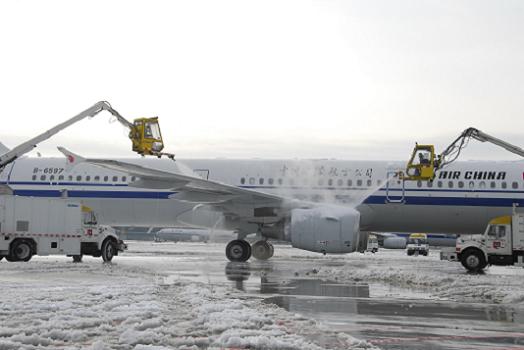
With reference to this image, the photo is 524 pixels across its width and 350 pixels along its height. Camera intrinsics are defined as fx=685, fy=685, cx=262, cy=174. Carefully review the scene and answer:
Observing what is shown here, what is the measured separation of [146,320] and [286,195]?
58.8 feet

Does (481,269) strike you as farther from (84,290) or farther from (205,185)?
(84,290)

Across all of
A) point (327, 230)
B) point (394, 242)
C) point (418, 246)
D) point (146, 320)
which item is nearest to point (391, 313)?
point (146, 320)

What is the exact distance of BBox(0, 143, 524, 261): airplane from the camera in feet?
78.2

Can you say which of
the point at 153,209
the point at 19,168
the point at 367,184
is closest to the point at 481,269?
the point at 367,184

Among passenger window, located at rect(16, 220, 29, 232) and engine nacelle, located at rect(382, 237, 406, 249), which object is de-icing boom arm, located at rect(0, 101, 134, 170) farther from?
engine nacelle, located at rect(382, 237, 406, 249)

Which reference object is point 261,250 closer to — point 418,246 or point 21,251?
point 21,251

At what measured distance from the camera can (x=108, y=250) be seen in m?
25.0

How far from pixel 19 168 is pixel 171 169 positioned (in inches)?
258

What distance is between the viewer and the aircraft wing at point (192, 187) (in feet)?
76.8

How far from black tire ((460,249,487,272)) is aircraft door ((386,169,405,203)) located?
473 centimetres

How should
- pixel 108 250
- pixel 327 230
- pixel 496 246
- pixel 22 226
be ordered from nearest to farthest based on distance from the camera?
pixel 496 246, pixel 327 230, pixel 22 226, pixel 108 250

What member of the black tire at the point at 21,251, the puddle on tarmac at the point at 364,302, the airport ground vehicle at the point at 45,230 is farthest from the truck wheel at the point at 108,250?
the puddle on tarmac at the point at 364,302

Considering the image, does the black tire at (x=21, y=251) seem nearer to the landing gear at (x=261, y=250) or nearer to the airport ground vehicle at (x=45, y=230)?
the airport ground vehicle at (x=45, y=230)

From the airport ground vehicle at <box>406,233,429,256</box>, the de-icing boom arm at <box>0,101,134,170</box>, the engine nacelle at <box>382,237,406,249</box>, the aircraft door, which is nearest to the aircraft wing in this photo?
the de-icing boom arm at <box>0,101,134,170</box>
